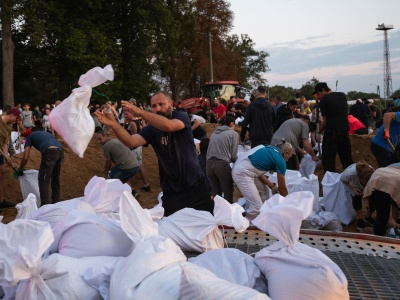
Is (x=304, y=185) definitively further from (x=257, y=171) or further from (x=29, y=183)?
(x=29, y=183)

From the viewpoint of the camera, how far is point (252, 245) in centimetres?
263

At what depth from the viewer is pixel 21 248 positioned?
1.74 m

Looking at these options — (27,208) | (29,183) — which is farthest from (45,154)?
(27,208)

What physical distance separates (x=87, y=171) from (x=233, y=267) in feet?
31.9

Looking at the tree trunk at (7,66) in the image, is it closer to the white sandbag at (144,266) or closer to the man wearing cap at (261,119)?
the man wearing cap at (261,119)

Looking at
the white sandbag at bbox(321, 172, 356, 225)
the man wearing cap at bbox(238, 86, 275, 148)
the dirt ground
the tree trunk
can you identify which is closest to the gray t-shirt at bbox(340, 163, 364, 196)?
the white sandbag at bbox(321, 172, 356, 225)

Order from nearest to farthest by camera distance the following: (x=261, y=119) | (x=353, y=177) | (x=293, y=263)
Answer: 1. (x=293, y=263)
2. (x=353, y=177)
3. (x=261, y=119)

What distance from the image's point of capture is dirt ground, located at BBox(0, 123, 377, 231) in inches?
365

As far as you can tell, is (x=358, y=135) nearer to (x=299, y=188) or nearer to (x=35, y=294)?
(x=299, y=188)

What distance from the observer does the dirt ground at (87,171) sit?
9273 mm

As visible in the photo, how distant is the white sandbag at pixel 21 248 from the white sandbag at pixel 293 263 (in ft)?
2.65

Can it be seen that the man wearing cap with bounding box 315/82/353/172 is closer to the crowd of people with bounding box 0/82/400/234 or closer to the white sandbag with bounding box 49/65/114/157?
the crowd of people with bounding box 0/82/400/234

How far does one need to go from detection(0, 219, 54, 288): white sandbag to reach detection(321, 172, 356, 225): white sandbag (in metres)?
5.03

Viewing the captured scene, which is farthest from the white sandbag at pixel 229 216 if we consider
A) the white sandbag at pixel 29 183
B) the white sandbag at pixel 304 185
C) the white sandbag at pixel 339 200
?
the white sandbag at pixel 29 183
